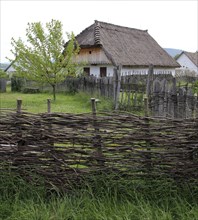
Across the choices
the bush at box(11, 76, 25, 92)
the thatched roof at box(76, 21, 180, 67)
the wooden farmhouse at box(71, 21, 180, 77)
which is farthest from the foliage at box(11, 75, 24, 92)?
the thatched roof at box(76, 21, 180, 67)

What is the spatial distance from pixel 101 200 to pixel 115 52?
2383cm

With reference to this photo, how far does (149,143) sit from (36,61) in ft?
41.1

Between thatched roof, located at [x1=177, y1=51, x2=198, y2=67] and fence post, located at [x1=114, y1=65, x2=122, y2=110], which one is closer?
fence post, located at [x1=114, y1=65, x2=122, y2=110]

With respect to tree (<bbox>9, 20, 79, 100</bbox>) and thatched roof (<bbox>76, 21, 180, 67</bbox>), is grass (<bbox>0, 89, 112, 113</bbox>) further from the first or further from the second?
thatched roof (<bbox>76, 21, 180, 67</bbox>)

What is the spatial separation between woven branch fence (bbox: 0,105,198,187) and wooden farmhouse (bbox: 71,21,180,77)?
19.7 meters

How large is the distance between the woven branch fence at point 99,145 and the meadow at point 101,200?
0.37 feet

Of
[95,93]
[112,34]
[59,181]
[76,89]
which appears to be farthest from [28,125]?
[112,34]

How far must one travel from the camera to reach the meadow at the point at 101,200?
3.08 metres

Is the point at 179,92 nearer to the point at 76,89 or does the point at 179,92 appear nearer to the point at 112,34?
the point at 76,89

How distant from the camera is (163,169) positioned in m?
3.47

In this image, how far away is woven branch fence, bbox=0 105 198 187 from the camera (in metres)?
3.38

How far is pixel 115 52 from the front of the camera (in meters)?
26.3

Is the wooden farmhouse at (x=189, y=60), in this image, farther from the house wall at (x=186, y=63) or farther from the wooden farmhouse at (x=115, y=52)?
the wooden farmhouse at (x=115, y=52)

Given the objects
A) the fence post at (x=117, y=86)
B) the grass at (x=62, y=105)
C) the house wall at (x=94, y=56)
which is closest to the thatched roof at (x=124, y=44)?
the house wall at (x=94, y=56)
